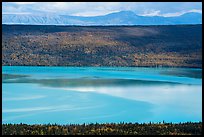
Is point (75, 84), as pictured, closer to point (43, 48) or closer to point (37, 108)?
point (37, 108)

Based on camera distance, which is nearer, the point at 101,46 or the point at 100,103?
the point at 100,103

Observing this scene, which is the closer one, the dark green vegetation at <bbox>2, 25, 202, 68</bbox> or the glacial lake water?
the glacial lake water

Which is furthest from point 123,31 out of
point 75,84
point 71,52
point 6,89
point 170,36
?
point 6,89

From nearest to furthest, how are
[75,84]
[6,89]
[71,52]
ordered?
[6,89] < [75,84] < [71,52]

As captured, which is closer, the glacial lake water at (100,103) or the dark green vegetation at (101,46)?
the glacial lake water at (100,103)

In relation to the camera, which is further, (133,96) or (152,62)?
(152,62)

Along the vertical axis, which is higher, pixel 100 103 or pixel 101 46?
pixel 101 46

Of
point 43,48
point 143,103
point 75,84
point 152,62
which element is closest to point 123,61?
point 152,62

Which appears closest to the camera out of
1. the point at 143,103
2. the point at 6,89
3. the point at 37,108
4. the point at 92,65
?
the point at 37,108
